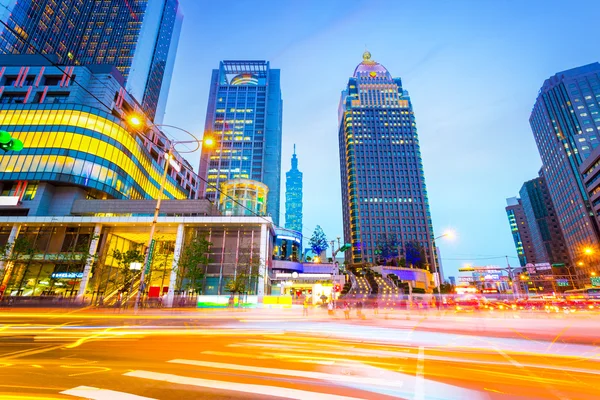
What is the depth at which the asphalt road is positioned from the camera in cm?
524

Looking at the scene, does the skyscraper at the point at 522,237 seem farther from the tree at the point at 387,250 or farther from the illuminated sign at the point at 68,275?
the illuminated sign at the point at 68,275

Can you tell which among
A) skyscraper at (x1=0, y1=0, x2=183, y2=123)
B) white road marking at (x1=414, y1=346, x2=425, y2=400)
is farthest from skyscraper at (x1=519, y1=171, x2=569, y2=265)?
skyscraper at (x1=0, y1=0, x2=183, y2=123)

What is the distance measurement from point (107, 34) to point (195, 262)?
412ft

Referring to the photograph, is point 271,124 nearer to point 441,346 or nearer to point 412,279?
point 412,279

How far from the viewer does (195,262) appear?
125 ft

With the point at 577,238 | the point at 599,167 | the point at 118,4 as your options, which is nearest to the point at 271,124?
the point at 118,4

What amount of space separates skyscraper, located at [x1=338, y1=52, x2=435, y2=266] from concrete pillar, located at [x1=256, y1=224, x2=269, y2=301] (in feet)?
282

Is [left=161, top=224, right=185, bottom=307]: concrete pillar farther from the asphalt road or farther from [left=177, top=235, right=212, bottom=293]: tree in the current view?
the asphalt road

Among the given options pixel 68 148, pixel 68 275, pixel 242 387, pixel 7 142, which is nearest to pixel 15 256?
pixel 68 275

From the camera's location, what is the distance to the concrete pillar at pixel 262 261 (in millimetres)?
40062

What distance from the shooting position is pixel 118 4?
121 metres

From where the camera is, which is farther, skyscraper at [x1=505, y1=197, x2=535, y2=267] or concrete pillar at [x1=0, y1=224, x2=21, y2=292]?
skyscraper at [x1=505, y1=197, x2=535, y2=267]

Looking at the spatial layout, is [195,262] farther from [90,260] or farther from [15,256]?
[15,256]

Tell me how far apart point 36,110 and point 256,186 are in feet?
142
